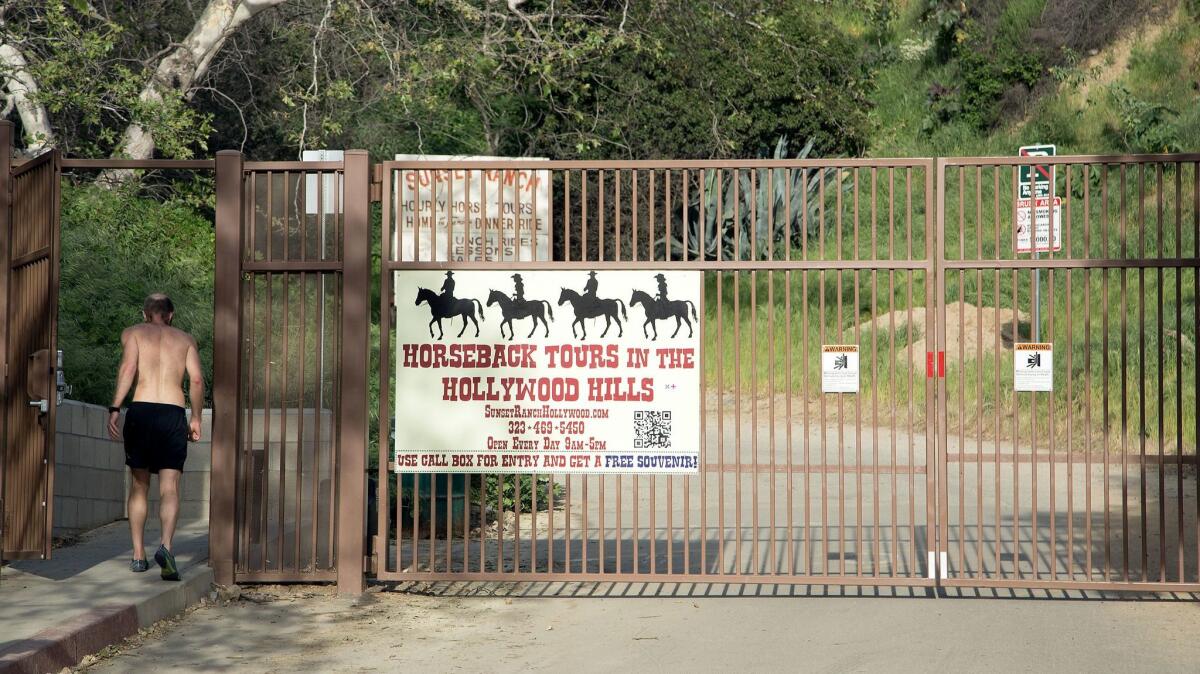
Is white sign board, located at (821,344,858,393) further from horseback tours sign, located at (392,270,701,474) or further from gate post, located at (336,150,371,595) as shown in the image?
gate post, located at (336,150,371,595)

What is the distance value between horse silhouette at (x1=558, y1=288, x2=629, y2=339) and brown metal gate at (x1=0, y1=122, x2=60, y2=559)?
320cm

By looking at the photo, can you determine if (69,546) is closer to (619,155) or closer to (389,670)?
(389,670)

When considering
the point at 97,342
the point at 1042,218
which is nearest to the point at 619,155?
the point at 97,342

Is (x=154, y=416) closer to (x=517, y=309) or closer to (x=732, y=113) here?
(x=517, y=309)

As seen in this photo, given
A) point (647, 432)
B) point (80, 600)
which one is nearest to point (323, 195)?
point (647, 432)

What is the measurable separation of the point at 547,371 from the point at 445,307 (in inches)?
29.1

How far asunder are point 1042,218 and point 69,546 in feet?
24.4

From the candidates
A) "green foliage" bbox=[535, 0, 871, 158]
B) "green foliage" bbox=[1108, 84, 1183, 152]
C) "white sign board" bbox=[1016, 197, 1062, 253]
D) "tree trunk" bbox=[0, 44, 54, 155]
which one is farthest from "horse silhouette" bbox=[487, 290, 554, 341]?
"green foliage" bbox=[1108, 84, 1183, 152]

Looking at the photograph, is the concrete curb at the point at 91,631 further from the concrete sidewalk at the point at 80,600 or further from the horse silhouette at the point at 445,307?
the horse silhouette at the point at 445,307

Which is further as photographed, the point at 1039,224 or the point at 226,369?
the point at 1039,224

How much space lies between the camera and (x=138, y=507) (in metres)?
8.55

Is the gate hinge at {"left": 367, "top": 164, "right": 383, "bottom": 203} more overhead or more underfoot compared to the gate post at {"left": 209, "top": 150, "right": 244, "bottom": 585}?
more overhead

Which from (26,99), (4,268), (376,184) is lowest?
(4,268)

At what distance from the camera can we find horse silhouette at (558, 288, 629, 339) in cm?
880
